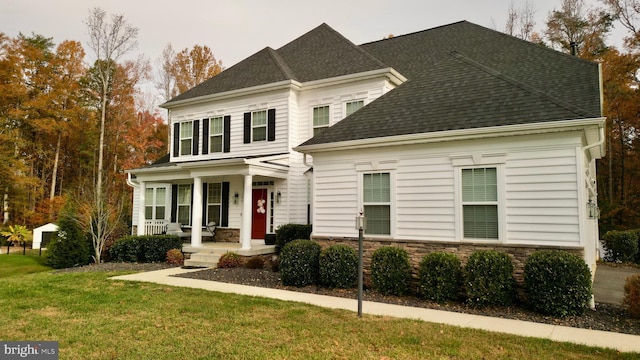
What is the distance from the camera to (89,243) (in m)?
15.0

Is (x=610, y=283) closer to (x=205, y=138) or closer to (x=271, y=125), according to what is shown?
(x=271, y=125)

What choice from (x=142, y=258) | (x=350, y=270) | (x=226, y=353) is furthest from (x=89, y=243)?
(x=226, y=353)

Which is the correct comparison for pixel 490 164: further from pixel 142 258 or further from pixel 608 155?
pixel 608 155

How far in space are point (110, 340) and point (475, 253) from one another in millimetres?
6410

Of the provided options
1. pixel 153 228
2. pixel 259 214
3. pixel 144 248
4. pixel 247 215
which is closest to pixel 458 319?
pixel 247 215

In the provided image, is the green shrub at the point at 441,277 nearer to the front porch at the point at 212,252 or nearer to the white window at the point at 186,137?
the front porch at the point at 212,252

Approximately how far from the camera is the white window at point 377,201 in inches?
375

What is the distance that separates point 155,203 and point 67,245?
4346mm

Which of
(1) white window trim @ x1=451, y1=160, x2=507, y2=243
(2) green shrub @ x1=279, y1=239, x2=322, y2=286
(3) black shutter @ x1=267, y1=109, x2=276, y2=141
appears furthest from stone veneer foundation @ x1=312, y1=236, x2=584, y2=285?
(3) black shutter @ x1=267, y1=109, x2=276, y2=141

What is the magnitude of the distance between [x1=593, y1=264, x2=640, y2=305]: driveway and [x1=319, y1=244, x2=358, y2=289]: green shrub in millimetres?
5068

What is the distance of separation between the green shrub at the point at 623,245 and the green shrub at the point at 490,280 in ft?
36.0

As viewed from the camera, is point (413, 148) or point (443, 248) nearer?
point (443, 248)

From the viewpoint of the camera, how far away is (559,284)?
687 cm

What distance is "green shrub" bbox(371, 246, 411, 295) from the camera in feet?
28.0
